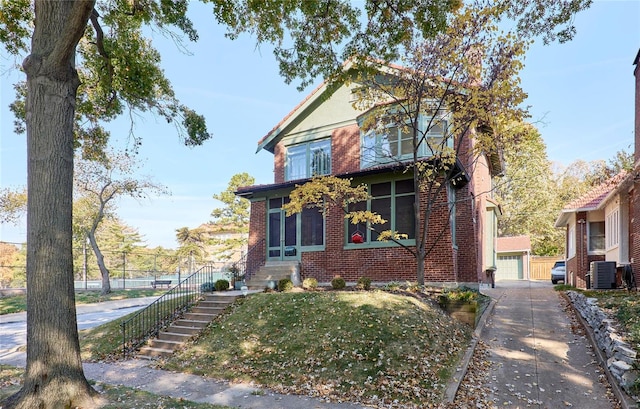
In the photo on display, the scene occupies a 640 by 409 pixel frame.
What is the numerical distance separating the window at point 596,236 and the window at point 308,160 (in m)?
12.0

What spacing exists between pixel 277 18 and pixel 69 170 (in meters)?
5.73

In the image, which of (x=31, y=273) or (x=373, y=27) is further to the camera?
(x=373, y=27)

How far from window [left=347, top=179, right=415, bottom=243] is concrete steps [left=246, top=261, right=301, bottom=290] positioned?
2.42 metres

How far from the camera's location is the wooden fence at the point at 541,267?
3058cm

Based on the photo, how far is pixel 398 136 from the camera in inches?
559

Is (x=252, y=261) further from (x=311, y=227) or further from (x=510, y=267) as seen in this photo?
(x=510, y=267)

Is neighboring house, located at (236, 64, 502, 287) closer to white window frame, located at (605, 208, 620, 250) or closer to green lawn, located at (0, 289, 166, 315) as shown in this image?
white window frame, located at (605, 208, 620, 250)

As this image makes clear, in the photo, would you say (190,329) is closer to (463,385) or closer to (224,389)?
(224,389)

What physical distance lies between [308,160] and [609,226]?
12641mm

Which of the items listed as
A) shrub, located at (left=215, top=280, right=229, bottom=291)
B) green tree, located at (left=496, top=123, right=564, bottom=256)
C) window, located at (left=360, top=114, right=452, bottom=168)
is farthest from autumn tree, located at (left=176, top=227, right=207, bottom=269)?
window, located at (left=360, top=114, right=452, bottom=168)

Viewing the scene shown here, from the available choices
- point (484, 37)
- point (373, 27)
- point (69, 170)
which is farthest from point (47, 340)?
point (484, 37)

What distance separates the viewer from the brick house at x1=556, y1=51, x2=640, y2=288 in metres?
11.9

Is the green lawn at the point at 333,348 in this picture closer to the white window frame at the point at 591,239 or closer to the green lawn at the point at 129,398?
the green lawn at the point at 129,398

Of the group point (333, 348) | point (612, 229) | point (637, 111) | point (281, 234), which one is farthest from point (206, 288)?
point (612, 229)
